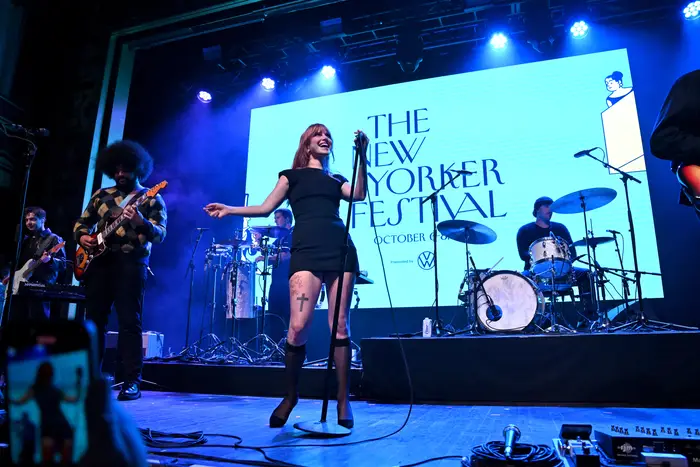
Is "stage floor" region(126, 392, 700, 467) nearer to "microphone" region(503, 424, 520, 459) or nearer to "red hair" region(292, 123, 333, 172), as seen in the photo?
"microphone" region(503, 424, 520, 459)

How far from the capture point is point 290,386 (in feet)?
8.41

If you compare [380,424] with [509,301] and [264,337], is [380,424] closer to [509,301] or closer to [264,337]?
[509,301]

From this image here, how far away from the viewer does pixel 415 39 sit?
22.0 feet

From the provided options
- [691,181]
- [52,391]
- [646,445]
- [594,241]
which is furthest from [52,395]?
[594,241]

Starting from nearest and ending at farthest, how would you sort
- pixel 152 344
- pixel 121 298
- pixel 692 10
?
1. pixel 121 298
2. pixel 692 10
3. pixel 152 344

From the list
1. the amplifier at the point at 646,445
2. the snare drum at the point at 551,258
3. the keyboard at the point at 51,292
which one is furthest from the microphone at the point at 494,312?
the keyboard at the point at 51,292

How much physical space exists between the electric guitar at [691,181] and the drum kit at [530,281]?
2.72 meters

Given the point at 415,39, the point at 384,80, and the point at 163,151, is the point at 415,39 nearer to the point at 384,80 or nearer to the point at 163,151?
the point at 384,80

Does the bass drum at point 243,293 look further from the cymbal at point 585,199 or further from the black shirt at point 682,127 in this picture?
the black shirt at point 682,127

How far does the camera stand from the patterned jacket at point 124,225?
3555 mm

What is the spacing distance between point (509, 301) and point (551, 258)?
0.64m

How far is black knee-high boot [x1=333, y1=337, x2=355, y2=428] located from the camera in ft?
8.09

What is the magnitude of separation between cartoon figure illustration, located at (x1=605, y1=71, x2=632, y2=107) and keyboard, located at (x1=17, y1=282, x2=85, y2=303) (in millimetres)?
6414

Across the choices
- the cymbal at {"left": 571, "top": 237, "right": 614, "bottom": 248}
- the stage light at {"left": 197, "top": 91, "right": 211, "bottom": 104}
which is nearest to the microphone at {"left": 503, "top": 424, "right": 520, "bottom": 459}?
the cymbal at {"left": 571, "top": 237, "right": 614, "bottom": 248}
